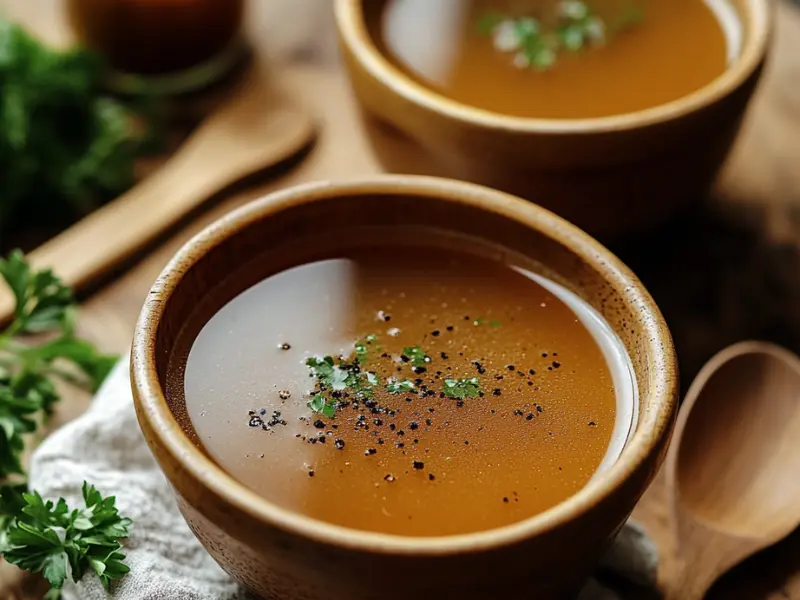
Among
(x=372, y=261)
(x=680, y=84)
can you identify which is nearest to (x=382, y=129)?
(x=372, y=261)

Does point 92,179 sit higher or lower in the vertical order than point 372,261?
lower

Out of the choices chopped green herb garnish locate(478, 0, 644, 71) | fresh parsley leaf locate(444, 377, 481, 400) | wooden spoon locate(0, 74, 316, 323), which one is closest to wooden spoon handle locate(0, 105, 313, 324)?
wooden spoon locate(0, 74, 316, 323)

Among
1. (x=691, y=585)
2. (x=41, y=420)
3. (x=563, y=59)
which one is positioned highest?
(x=563, y=59)

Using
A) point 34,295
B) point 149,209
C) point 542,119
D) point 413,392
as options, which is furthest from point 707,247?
point 34,295

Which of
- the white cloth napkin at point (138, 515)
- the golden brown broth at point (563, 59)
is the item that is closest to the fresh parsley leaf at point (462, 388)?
the white cloth napkin at point (138, 515)

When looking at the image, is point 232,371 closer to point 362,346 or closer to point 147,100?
point 362,346

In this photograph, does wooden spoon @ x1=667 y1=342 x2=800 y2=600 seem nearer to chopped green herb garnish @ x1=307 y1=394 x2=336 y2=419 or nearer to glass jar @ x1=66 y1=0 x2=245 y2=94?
chopped green herb garnish @ x1=307 y1=394 x2=336 y2=419

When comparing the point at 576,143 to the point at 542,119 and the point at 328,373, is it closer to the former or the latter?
the point at 542,119

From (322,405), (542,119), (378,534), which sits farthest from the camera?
(542,119)
